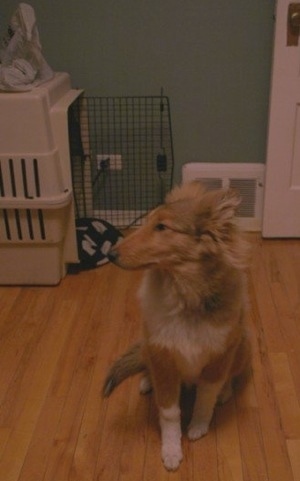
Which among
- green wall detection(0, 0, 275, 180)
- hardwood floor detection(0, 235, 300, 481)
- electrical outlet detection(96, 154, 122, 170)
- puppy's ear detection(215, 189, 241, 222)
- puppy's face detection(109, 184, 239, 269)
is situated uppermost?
green wall detection(0, 0, 275, 180)

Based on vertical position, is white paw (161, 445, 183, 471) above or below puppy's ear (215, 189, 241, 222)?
below

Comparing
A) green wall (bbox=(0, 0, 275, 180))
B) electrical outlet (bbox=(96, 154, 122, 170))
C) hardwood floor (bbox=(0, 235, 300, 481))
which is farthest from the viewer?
electrical outlet (bbox=(96, 154, 122, 170))

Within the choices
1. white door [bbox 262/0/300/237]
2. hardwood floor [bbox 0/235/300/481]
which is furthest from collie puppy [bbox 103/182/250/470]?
white door [bbox 262/0/300/237]

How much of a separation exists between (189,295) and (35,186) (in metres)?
1.09

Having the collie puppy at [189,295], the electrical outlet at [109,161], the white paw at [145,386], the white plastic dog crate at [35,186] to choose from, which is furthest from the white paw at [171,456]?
the electrical outlet at [109,161]

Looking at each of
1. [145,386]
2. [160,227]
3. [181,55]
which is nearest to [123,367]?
[145,386]

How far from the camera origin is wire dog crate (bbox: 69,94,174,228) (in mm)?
2826

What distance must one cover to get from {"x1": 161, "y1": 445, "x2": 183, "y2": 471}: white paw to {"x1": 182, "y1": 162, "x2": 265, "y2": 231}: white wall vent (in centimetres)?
157

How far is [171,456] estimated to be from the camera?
155 centimetres

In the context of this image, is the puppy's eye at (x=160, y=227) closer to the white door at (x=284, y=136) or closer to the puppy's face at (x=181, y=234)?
the puppy's face at (x=181, y=234)

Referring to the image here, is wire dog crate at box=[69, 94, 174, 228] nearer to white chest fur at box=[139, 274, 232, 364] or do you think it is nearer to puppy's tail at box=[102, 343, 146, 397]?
puppy's tail at box=[102, 343, 146, 397]

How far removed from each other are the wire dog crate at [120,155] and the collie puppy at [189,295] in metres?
1.42

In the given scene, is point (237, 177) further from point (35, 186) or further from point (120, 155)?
point (35, 186)

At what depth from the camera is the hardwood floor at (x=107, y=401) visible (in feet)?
5.12
